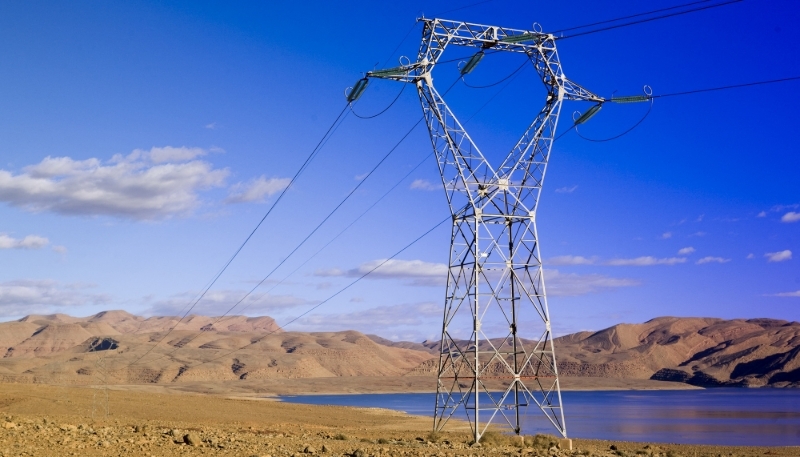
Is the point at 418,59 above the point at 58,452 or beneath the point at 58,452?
above

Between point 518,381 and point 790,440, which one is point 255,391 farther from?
point 518,381

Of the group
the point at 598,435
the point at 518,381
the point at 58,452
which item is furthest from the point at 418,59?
the point at 598,435

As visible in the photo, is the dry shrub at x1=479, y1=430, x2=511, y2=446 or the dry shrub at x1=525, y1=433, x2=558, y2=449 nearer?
the dry shrub at x1=479, y1=430, x2=511, y2=446

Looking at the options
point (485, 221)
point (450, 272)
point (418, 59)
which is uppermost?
point (418, 59)

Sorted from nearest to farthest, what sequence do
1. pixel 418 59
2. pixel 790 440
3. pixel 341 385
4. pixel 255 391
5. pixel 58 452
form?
pixel 58 452
pixel 418 59
pixel 790 440
pixel 255 391
pixel 341 385

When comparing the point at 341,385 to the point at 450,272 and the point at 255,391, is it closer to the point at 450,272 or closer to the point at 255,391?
the point at 255,391

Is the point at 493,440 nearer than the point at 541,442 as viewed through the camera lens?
Yes

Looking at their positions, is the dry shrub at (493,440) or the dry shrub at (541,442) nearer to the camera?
the dry shrub at (493,440)

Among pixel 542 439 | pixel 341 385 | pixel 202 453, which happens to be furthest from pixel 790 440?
pixel 341 385

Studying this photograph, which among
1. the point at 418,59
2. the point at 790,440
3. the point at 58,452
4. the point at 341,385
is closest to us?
the point at 58,452

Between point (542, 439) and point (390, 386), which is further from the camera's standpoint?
point (390, 386)
